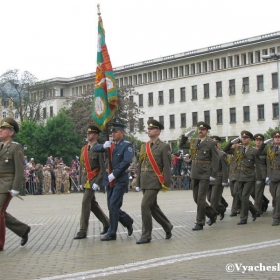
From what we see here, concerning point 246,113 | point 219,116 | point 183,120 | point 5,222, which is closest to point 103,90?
point 5,222

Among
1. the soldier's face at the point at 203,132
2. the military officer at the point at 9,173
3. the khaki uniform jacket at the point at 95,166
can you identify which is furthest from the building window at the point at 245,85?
the military officer at the point at 9,173

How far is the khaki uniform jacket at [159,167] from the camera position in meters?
11.8

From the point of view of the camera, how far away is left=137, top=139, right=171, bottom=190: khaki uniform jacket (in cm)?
1182

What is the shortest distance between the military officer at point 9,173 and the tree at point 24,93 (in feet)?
248

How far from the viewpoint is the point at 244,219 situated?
14.6 m

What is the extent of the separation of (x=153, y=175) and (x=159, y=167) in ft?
0.60

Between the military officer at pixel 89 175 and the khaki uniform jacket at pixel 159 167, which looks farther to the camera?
the military officer at pixel 89 175

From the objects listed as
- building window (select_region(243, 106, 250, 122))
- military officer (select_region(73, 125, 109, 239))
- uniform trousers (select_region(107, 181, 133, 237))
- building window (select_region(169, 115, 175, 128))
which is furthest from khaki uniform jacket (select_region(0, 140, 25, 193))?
building window (select_region(169, 115, 175, 128))

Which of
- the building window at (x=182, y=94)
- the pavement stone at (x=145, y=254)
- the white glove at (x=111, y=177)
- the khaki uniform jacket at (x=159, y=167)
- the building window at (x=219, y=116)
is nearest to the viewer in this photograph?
the pavement stone at (x=145, y=254)

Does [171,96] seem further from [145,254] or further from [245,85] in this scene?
[145,254]

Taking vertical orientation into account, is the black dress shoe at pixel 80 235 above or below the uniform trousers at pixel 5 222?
below

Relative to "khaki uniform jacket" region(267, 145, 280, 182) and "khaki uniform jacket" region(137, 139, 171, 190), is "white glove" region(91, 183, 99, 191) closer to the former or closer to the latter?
"khaki uniform jacket" region(137, 139, 171, 190)

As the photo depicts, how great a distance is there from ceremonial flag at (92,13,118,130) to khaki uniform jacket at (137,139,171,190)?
3.81 ft

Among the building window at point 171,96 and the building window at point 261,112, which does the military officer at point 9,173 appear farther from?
the building window at point 171,96
